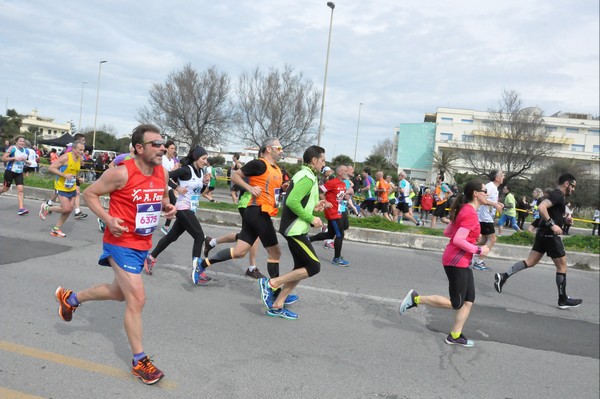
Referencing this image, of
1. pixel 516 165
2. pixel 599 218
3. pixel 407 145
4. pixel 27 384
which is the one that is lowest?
pixel 27 384

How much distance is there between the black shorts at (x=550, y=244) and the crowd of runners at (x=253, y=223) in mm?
15

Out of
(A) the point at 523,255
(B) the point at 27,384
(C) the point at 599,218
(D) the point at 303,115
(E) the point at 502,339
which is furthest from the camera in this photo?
(D) the point at 303,115

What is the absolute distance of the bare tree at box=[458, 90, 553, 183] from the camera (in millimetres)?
40594

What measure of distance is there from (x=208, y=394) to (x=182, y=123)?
34.4 metres

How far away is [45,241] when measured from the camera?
26.0ft

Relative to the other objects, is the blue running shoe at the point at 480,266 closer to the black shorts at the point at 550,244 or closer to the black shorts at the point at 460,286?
the black shorts at the point at 550,244

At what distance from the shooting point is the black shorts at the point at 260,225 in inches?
219

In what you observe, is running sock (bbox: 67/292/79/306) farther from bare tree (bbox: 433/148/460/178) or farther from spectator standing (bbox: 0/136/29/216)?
bare tree (bbox: 433/148/460/178)

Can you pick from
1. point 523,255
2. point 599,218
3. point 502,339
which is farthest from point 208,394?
point 599,218

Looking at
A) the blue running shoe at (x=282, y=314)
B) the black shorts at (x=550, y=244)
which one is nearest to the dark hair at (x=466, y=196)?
the blue running shoe at (x=282, y=314)

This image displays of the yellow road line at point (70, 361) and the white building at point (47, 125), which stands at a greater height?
the white building at point (47, 125)

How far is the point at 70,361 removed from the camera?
363 centimetres

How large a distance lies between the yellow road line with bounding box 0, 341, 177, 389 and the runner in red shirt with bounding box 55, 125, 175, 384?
0.11 m

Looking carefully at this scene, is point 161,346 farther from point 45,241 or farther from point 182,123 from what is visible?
point 182,123
